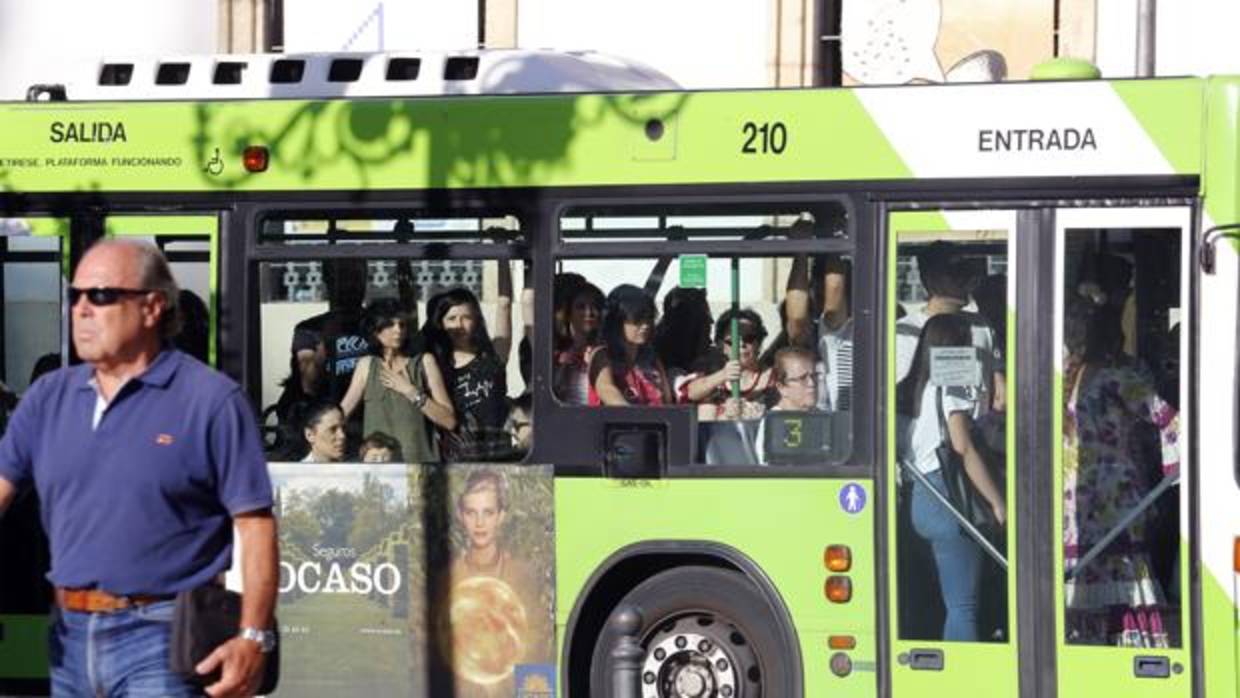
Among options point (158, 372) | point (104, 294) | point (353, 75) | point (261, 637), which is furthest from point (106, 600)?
point (353, 75)

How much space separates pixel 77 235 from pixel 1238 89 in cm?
472

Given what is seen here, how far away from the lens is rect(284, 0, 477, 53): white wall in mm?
20656

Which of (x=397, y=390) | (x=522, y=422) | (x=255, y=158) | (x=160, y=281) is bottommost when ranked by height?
(x=522, y=422)

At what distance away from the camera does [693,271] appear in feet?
33.8

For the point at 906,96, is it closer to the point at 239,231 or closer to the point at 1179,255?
the point at 1179,255

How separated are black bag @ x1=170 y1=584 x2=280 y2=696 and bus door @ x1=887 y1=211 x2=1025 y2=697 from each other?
4284 mm

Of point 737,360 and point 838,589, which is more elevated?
point 737,360

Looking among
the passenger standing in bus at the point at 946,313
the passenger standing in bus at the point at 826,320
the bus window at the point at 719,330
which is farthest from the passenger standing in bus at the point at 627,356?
the passenger standing in bus at the point at 946,313

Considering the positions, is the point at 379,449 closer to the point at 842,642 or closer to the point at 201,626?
the point at 842,642

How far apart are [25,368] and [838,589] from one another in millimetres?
3520

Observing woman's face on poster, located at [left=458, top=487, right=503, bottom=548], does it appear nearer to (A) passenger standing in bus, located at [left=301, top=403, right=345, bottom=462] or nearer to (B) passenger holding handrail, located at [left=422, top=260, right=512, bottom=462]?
(B) passenger holding handrail, located at [left=422, top=260, right=512, bottom=462]

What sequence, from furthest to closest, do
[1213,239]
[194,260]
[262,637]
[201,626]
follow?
[194,260] < [1213,239] < [262,637] < [201,626]

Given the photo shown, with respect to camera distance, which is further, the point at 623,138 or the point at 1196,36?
the point at 1196,36

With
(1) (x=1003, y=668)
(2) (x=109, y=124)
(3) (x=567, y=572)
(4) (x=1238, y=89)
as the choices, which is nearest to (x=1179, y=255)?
(4) (x=1238, y=89)
